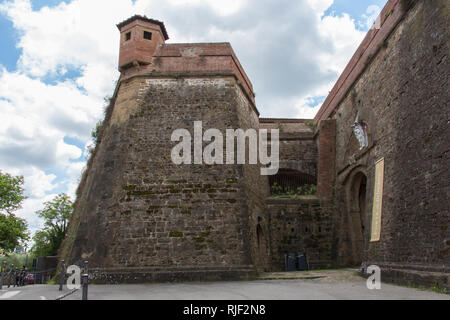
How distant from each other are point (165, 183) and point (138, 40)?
6.20 metres

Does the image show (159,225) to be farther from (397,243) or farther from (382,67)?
(382,67)

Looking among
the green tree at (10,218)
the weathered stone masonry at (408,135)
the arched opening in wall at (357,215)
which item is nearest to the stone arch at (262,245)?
the weathered stone masonry at (408,135)

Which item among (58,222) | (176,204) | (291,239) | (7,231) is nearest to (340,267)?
(291,239)

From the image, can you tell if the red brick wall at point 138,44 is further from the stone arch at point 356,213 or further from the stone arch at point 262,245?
the stone arch at point 356,213

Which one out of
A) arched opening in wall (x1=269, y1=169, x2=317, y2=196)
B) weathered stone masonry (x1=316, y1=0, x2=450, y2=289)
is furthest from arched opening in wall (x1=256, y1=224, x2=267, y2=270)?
arched opening in wall (x1=269, y1=169, x2=317, y2=196)

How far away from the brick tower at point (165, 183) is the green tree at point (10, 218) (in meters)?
15.2

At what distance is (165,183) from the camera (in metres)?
13.1

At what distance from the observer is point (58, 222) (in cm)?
3575

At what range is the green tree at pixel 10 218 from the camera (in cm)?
2606

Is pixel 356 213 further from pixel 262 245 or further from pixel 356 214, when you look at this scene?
pixel 262 245

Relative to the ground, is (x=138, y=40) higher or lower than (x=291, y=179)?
higher

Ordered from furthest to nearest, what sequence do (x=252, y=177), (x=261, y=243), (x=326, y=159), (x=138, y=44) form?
(x=326, y=159)
(x=261, y=243)
(x=138, y=44)
(x=252, y=177)
